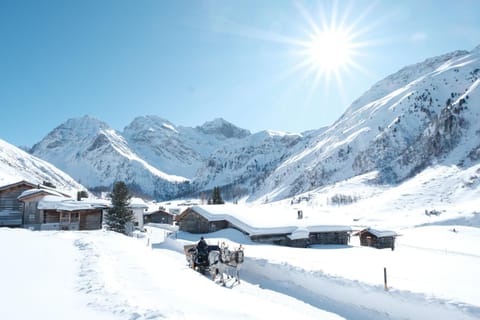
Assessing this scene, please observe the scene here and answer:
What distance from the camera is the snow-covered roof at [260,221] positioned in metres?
33.9

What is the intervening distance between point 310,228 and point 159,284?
1110 inches

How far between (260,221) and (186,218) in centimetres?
1080

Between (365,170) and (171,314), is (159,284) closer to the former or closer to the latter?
(171,314)

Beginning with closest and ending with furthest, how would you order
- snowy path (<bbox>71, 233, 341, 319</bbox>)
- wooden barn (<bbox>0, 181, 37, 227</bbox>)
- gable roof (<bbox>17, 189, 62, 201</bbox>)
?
snowy path (<bbox>71, 233, 341, 319</bbox>), gable roof (<bbox>17, 189, 62, 201</bbox>), wooden barn (<bbox>0, 181, 37, 227</bbox>)

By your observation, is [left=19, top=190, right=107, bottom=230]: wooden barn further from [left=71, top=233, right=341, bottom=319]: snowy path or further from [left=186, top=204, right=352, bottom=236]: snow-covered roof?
[left=71, top=233, right=341, bottom=319]: snowy path

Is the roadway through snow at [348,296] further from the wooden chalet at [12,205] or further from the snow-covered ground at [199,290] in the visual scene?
the wooden chalet at [12,205]

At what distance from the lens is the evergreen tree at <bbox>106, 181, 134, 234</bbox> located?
43275 millimetres

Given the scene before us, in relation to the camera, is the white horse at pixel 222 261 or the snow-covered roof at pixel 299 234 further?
the snow-covered roof at pixel 299 234

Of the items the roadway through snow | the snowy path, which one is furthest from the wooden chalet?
the roadway through snow

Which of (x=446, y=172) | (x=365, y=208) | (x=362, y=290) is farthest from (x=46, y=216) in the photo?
(x=446, y=172)

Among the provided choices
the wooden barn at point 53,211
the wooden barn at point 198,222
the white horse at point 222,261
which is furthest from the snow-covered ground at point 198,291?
the wooden barn at point 53,211

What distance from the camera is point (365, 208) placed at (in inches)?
4328

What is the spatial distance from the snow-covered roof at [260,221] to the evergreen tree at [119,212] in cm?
1047

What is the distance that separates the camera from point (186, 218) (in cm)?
4156
